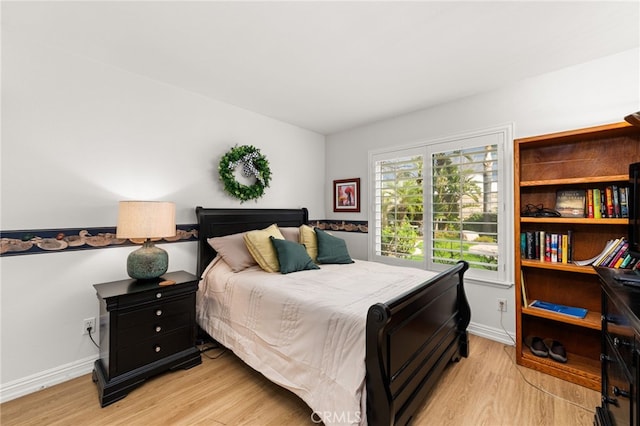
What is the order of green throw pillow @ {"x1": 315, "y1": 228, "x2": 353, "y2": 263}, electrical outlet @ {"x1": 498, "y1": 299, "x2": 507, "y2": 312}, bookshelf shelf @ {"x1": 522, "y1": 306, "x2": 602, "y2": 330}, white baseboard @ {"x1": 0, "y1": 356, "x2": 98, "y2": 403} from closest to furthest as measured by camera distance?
white baseboard @ {"x1": 0, "y1": 356, "x2": 98, "y2": 403} → bookshelf shelf @ {"x1": 522, "y1": 306, "x2": 602, "y2": 330} → electrical outlet @ {"x1": 498, "y1": 299, "x2": 507, "y2": 312} → green throw pillow @ {"x1": 315, "y1": 228, "x2": 353, "y2": 263}

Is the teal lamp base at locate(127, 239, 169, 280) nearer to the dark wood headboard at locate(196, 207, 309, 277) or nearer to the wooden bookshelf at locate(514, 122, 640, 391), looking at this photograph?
the dark wood headboard at locate(196, 207, 309, 277)

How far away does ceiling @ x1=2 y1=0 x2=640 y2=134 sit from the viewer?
1709 millimetres

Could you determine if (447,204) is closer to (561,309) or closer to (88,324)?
(561,309)

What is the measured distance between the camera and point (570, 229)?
2354 millimetres

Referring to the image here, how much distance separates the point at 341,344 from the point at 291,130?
10.2 feet

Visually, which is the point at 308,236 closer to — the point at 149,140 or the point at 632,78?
the point at 149,140

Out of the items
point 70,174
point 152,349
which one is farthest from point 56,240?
point 152,349

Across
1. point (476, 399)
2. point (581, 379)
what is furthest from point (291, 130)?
point (581, 379)

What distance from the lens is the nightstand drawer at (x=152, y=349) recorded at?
196 centimetres

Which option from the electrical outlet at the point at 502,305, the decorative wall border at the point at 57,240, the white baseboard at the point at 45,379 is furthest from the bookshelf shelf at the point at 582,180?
the white baseboard at the point at 45,379

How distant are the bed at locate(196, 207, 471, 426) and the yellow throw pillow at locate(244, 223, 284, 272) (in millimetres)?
97

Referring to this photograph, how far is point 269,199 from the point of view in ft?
11.9

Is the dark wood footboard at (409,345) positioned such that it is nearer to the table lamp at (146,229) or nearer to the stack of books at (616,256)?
the stack of books at (616,256)

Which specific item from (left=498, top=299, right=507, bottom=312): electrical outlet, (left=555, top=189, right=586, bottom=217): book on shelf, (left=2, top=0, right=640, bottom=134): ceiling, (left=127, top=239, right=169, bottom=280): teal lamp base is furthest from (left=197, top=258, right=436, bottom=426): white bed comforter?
(left=2, top=0, right=640, bottom=134): ceiling
